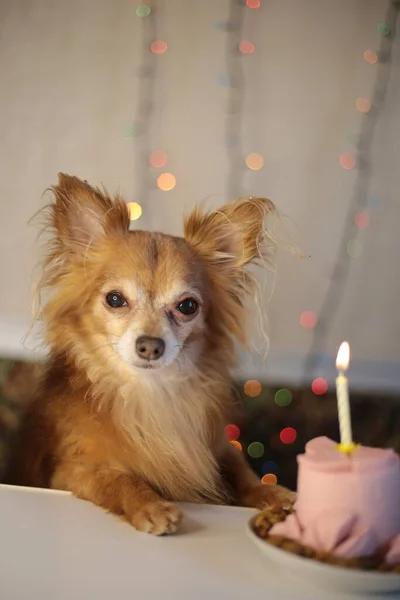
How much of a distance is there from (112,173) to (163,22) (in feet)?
1.92

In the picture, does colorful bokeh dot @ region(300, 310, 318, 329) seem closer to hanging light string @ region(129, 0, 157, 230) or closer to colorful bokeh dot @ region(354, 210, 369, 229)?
colorful bokeh dot @ region(354, 210, 369, 229)

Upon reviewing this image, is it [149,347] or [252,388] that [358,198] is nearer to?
[252,388]

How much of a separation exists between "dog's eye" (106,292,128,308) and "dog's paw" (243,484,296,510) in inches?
22.3

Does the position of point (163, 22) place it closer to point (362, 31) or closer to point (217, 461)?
point (362, 31)

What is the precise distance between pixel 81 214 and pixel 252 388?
0.92 m

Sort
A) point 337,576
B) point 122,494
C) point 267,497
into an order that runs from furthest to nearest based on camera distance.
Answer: point 267,497
point 122,494
point 337,576

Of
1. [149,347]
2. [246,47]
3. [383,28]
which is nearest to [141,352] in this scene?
[149,347]

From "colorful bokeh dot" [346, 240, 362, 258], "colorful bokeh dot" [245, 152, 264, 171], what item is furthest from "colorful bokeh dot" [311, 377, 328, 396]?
"colorful bokeh dot" [245, 152, 264, 171]

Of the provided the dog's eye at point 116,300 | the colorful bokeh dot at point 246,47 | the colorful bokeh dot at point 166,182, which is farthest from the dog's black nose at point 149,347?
the colorful bokeh dot at point 246,47

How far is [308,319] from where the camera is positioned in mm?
2182

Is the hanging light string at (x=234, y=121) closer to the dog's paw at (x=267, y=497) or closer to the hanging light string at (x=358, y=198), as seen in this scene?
the hanging light string at (x=358, y=198)

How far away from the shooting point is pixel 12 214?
2.03 m

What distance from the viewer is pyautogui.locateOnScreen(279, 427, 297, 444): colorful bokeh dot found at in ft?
6.63

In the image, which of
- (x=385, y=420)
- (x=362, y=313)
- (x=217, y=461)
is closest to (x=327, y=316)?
(x=362, y=313)
